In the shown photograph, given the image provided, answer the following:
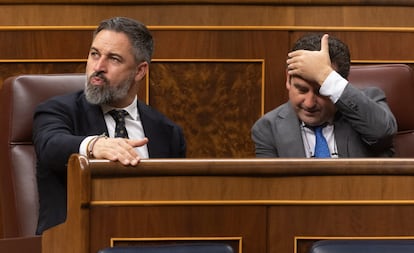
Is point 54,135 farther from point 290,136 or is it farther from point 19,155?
point 290,136

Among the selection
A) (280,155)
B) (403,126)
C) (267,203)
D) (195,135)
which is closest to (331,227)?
(267,203)

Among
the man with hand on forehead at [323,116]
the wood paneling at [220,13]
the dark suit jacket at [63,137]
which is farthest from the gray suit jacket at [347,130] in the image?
the wood paneling at [220,13]

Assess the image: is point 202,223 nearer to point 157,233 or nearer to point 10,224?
point 157,233

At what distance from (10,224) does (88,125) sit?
0.51 ft

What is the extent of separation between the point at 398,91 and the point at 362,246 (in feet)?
1.45

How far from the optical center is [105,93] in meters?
1.19

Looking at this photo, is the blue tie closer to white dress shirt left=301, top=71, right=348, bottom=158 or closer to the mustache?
white dress shirt left=301, top=71, right=348, bottom=158

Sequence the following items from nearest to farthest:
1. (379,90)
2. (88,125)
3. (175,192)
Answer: (175,192)
(88,125)
(379,90)

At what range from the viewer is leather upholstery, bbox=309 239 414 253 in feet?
3.08

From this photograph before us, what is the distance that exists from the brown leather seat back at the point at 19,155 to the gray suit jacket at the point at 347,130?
0.85ft

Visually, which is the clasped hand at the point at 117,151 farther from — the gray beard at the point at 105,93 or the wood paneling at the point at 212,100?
the wood paneling at the point at 212,100

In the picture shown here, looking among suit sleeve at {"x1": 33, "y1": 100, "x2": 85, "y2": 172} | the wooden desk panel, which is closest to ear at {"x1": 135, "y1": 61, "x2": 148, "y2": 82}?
suit sleeve at {"x1": 33, "y1": 100, "x2": 85, "y2": 172}

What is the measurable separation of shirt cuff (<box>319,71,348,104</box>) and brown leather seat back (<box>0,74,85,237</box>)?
319 millimetres

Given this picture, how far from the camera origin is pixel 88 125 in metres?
1.18
